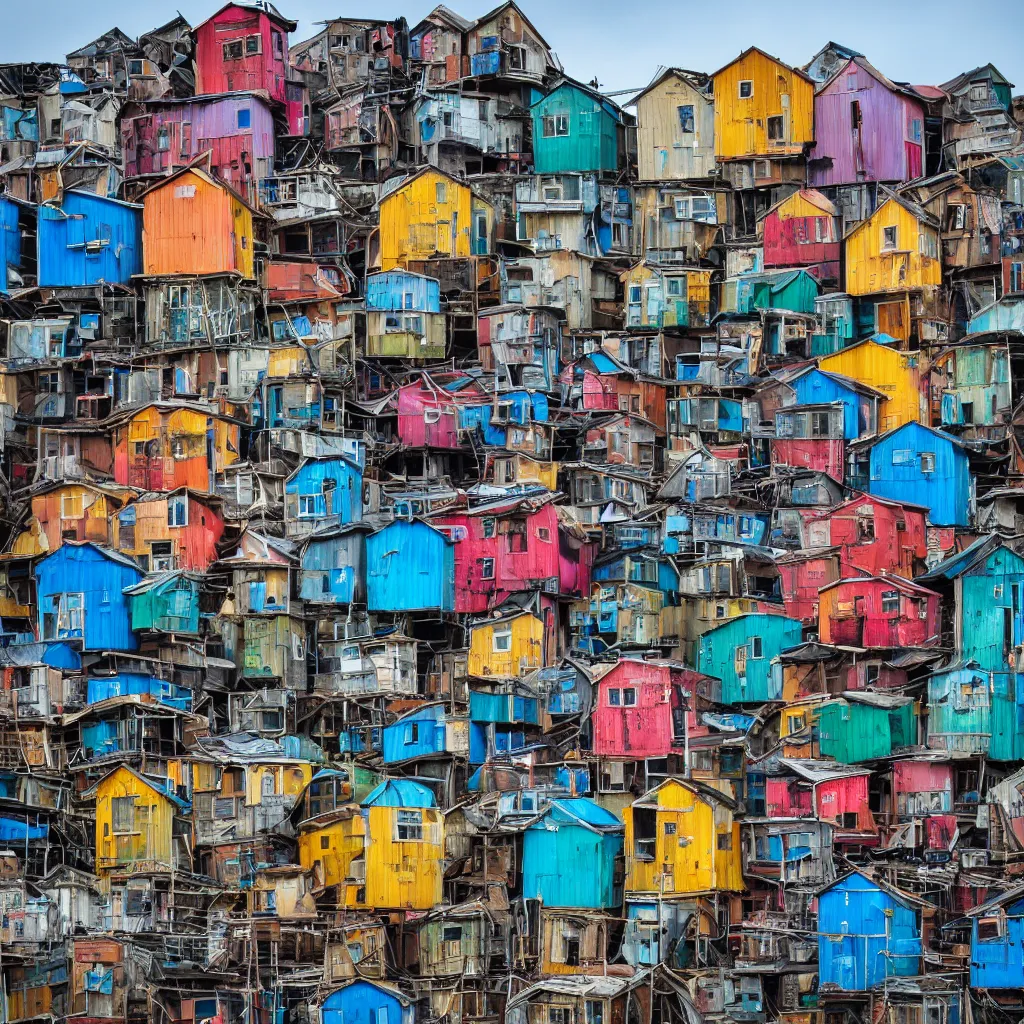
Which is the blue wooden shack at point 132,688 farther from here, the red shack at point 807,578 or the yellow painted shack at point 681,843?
the red shack at point 807,578

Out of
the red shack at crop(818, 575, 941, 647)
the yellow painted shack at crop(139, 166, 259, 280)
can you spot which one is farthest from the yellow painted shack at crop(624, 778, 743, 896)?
the yellow painted shack at crop(139, 166, 259, 280)

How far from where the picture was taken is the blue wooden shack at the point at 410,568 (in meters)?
79.5

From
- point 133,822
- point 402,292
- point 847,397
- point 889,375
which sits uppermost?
point 402,292

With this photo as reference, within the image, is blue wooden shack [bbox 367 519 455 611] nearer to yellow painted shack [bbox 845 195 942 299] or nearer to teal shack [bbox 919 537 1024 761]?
teal shack [bbox 919 537 1024 761]

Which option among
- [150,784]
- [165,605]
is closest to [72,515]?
[165,605]

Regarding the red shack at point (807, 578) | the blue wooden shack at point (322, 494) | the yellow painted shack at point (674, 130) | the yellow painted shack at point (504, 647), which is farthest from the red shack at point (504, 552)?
the yellow painted shack at point (674, 130)

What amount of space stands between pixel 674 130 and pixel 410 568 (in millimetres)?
20916

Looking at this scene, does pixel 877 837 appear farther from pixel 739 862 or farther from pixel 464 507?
pixel 464 507

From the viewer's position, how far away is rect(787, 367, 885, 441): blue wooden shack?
3290 inches

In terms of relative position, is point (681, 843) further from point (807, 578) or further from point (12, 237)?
point (12, 237)

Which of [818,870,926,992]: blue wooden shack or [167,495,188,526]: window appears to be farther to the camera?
[167,495,188,526]: window

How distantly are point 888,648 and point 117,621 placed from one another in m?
20.2

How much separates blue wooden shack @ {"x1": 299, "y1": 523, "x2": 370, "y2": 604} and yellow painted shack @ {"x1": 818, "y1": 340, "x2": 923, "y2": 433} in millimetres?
15012

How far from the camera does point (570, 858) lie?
69750 mm
